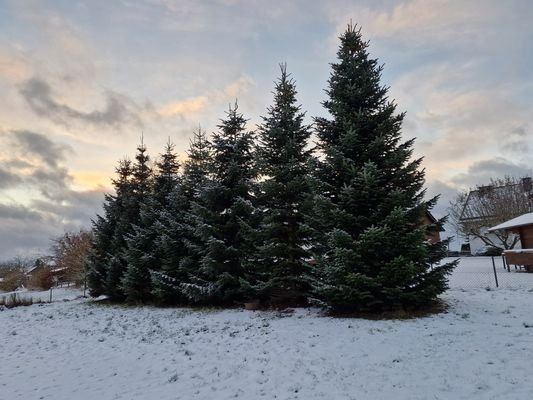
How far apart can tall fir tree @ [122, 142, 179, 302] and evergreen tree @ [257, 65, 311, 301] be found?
7024mm

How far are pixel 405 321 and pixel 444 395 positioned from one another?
4409mm

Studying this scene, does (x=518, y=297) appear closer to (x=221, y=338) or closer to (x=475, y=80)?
(x=475, y=80)

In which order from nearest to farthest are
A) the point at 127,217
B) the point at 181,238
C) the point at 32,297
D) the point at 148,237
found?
Answer: the point at 181,238 < the point at 148,237 < the point at 127,217 < the point at 32,297

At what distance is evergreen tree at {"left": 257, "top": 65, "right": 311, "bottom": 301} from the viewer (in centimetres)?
1341

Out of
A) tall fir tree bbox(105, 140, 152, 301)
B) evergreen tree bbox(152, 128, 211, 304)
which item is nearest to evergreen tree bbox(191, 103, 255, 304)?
evergreen tree bbox(152, 128, 211, 304)

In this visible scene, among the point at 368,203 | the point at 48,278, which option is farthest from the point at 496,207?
the point at 48,278

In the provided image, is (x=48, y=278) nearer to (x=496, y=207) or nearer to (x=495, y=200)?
(x=496, y=207)

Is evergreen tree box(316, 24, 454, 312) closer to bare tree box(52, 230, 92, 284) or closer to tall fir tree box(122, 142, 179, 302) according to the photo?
tall fir tree box(122, 142, 179, 302)

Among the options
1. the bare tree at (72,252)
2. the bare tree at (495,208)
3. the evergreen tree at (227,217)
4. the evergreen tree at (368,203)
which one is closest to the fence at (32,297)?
the bare tree at (72,252)

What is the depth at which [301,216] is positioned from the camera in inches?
543

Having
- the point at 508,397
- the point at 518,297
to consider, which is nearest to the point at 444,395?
the point at 508,397

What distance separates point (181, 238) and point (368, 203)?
9.85 meters

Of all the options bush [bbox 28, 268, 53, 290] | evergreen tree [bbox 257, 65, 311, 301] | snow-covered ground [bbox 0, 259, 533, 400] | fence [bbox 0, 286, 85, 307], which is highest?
evergreen tree [bbox 257, 65, 311, 301]

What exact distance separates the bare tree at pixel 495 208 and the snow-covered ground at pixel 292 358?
27218mm
